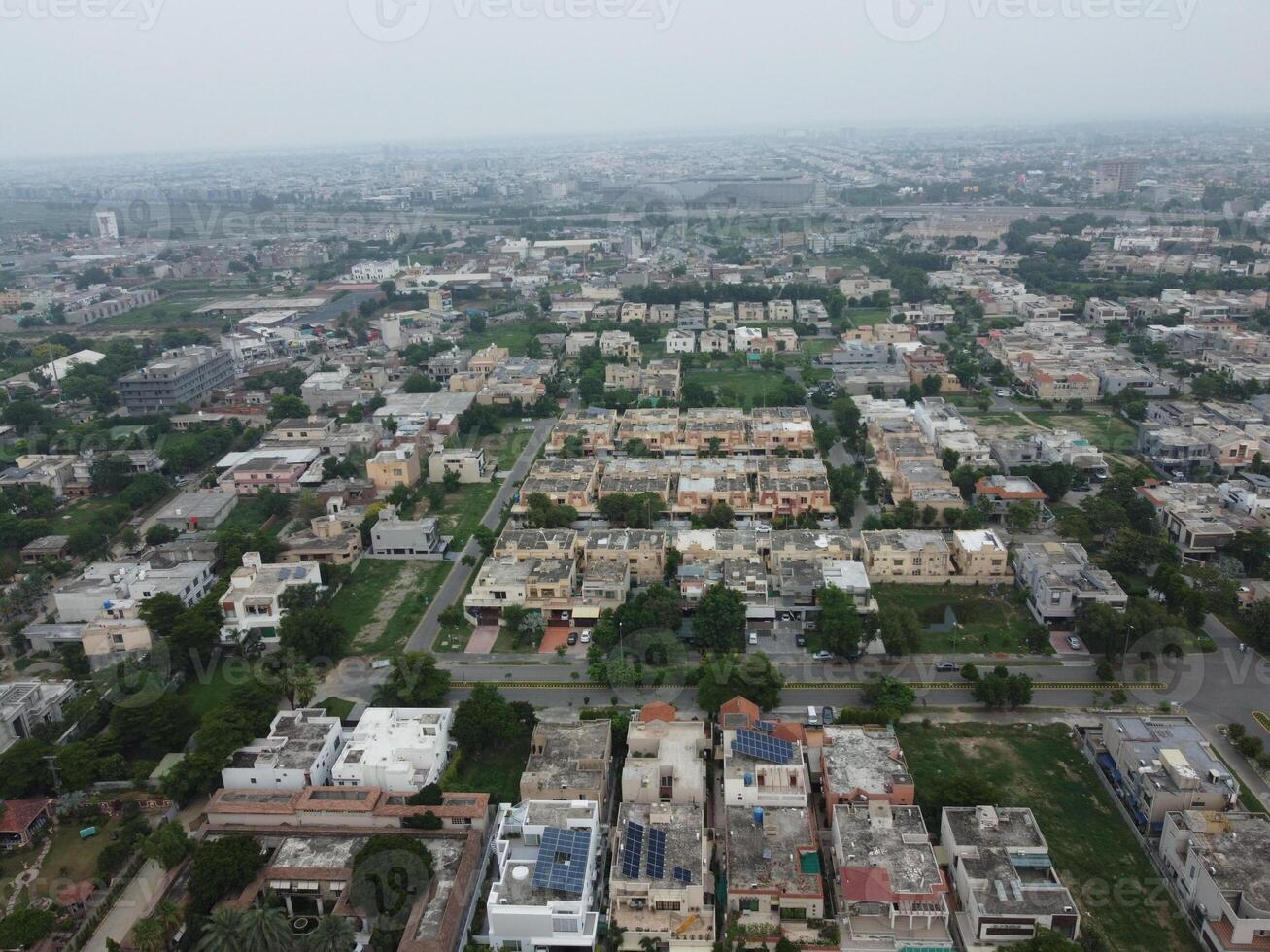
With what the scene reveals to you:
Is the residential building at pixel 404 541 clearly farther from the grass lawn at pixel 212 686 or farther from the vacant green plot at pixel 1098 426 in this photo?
the vacant green plot at pixel 1098 426

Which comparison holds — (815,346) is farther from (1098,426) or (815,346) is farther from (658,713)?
(658,713)

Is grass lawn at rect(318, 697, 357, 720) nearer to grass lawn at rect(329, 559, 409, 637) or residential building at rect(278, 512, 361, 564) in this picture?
grass lawn at rect(329, 559, 409, 637)

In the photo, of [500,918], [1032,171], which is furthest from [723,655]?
[1032,171]

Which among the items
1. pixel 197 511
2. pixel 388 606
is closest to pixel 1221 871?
pixel 388 606

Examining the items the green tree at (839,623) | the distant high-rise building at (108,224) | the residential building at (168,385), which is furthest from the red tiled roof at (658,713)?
the distant high-rise building at (108,224)

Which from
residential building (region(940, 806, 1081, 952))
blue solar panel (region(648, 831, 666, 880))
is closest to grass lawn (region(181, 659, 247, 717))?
blue solar panel (region(648, 831, 666, 880))

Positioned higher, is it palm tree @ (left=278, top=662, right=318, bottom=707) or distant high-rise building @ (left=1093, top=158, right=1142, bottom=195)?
distant high-rise building @ (left=1093, top=158, right=1142, bottom=195)
